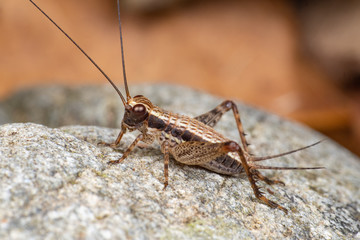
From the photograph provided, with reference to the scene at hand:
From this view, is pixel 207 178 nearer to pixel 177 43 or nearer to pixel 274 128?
pixel 274 128

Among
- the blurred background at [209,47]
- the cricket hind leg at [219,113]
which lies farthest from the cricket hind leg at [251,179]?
the blurred background at [209,47]

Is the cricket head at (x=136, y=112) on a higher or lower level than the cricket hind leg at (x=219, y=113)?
higher

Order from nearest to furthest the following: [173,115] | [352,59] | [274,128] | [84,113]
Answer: [173,115]
[274,128]
[84,113]
[352,59]

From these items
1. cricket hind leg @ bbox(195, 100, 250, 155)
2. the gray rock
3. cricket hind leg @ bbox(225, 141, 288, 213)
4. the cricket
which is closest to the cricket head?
the cricket

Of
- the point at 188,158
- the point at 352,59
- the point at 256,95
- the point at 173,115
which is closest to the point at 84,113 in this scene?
the point at 173,115

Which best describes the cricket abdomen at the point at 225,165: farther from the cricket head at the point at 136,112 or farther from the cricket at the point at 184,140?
the cricket head at the point at 136,112

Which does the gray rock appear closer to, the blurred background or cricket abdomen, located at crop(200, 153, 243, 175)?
cricket abdomen, located at crop(200, 153, 243, 175)
